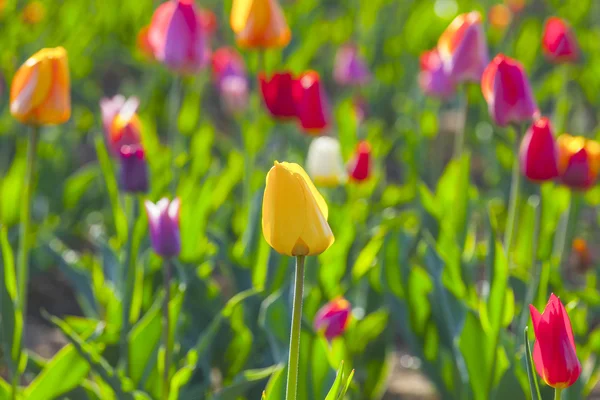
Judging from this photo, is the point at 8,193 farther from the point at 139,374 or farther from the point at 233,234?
the point at 139,374

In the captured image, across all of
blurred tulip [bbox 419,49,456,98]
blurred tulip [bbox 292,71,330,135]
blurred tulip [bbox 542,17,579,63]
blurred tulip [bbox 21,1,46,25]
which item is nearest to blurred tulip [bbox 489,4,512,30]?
blurred tulip [bbox 419,49,456,98]

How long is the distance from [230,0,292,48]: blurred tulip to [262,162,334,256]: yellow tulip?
1104 mm

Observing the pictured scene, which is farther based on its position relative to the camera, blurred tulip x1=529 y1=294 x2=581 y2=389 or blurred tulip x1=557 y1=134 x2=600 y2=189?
blurred tulip x1=557 y1=134 x2=600 y2=189

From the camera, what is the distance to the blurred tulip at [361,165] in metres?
2.06

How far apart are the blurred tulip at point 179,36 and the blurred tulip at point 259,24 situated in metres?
0.10

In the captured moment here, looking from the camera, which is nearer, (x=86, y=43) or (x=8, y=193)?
Result: (x=8, y=193)

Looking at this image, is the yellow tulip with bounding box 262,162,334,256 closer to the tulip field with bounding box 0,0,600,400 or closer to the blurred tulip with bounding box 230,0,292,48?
the tulip field with bounding box 0,0,600,400

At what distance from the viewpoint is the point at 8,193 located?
2393mm

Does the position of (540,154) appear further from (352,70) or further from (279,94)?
(352,70)

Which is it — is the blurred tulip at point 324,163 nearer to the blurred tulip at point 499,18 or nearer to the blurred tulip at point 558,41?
the blurred tulip at point 558,41

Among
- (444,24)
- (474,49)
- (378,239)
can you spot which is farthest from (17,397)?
(444,24)

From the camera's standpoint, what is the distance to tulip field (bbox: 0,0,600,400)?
1.43 m

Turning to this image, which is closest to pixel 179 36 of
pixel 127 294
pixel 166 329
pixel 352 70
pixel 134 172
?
pixel 134 172

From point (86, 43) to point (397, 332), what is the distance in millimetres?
2188
